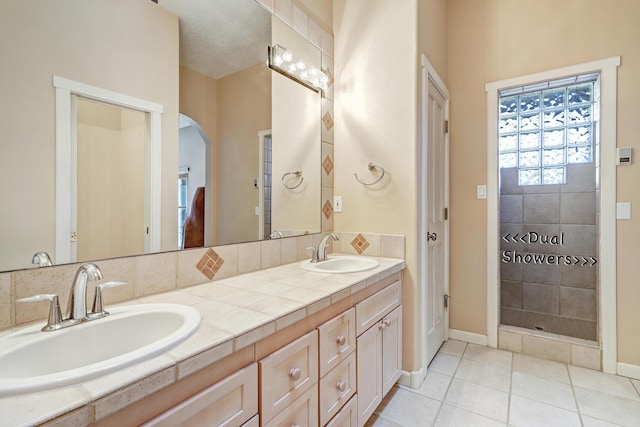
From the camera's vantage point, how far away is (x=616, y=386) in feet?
5.96

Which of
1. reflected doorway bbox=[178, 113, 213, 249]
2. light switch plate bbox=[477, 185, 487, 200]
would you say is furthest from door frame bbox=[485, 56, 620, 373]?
reflected doorway bbox=[178, 113, 213, 249]

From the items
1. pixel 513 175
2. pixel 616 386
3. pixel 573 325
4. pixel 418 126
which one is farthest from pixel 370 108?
pixel 573 325

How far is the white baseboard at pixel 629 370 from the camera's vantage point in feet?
6.20

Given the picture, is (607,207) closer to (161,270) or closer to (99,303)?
(161,270)

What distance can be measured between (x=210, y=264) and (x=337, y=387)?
0.75 m

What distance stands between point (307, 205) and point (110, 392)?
4.98 ft

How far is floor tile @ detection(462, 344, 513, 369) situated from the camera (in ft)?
6.98

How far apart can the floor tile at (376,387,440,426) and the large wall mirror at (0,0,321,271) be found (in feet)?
3.82

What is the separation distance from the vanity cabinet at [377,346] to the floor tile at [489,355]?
0.82m

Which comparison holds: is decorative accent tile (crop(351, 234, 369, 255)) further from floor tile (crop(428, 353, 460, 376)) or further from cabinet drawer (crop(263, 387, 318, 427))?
cabinet drawer (crop(263, 387, 318, 427))

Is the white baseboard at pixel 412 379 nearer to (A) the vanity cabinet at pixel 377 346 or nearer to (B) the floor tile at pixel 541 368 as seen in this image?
(A) the vanity cabinet at pixel 377 346

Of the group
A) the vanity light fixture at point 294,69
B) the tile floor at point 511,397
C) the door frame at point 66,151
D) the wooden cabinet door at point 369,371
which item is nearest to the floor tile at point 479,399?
the tile floor at point 511,397

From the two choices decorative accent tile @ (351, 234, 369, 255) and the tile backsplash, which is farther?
decorative accent tile @ (351, 234, 369, 255)

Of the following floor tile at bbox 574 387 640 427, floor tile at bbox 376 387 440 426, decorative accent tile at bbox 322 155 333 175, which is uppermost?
decorative accent tile at bbox 322 155 333 175
